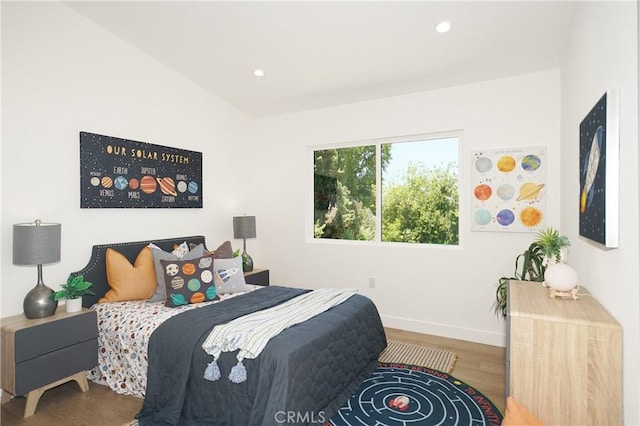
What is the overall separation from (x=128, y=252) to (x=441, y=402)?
2960mm

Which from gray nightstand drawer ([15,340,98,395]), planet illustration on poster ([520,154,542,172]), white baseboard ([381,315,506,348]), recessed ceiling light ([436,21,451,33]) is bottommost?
white baseboard ([381,315,506,348])

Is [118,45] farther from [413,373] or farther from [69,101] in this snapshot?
[413,373]

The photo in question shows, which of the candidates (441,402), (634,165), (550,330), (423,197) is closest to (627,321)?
(550,330)

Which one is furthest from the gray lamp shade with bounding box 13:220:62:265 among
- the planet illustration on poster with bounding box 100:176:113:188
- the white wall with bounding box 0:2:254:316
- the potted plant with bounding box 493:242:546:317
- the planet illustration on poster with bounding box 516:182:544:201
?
the planet illustration on poster with bounding box 516:182:544:201

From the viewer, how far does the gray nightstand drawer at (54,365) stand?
7.30 feet

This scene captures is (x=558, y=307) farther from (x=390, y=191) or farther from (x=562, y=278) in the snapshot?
(x=390, y=191)

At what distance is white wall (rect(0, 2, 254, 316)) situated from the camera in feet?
8.36

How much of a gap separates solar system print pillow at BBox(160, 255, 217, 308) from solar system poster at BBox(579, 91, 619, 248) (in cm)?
272

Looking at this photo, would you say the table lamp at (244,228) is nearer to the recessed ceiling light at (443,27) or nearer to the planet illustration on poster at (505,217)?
the planet illustration on poster at (505,217)

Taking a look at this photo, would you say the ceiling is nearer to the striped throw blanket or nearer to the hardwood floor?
the striped throw blanket

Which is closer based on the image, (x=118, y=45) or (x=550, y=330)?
(x=550, y=330)

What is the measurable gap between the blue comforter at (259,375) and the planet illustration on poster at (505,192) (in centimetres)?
193

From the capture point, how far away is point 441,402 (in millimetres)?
2418

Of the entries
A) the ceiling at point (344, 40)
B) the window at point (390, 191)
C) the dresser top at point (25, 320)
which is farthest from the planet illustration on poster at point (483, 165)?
the dresser top at point (25, 320)
